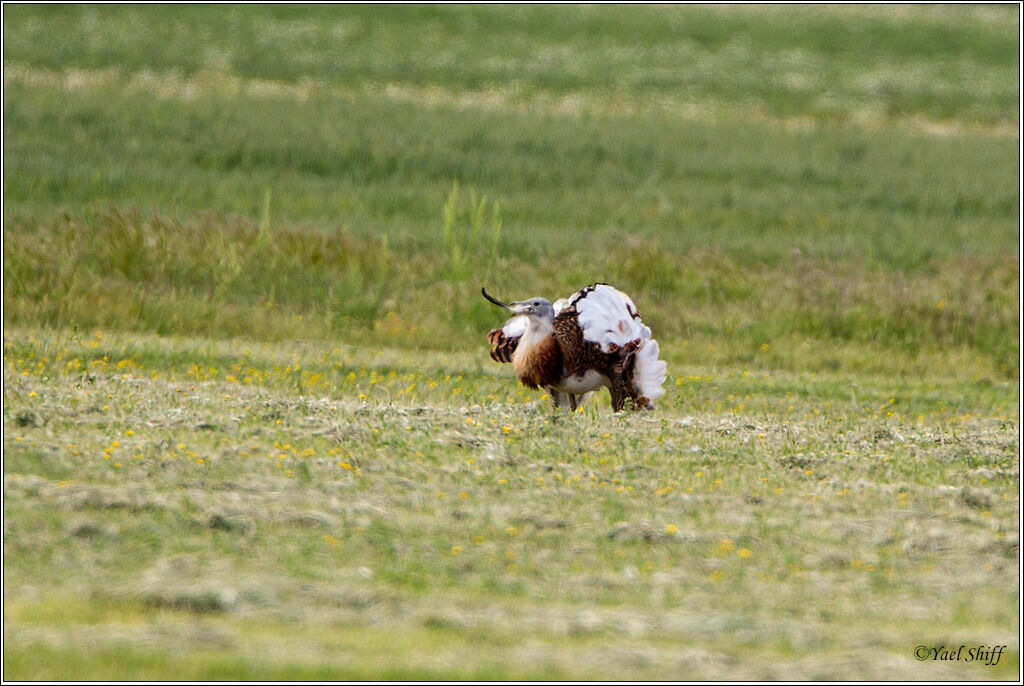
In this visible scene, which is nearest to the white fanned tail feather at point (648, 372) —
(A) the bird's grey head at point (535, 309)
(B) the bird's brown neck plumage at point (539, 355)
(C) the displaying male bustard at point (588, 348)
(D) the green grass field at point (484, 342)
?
(C) the displaying male bustard at point (588, 348)

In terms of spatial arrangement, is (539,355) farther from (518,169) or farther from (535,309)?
(518,169)

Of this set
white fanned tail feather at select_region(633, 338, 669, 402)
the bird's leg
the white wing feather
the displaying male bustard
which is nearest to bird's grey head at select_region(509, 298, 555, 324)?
the displaying male bustard

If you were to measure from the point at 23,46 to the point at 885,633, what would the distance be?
33.6 m

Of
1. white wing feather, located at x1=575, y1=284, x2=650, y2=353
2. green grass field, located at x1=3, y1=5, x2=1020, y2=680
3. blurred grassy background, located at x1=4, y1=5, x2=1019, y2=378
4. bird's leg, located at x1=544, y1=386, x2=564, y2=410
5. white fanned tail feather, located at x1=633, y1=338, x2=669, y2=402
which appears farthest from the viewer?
blurred grassy background, located at x1=4, y1=5, x2=1019, y2=378

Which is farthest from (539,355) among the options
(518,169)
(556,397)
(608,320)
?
(518,169)

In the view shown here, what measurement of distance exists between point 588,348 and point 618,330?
12.8 inches

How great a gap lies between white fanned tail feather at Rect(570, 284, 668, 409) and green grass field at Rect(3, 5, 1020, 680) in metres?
0.47

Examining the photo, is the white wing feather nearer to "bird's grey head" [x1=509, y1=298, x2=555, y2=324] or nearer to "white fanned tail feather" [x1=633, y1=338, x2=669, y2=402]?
"white fanned tail feather" [x1=633, y1=338, x2=669, y2=402]

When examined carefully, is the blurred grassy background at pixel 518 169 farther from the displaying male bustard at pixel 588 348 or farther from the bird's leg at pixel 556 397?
the displaying male bustard at pixel 588 348

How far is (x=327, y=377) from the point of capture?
609 inches

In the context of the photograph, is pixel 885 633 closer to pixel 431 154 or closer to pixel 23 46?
pixel 431 154

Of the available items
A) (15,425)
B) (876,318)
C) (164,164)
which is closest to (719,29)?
(164,164)

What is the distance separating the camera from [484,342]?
18844 mm

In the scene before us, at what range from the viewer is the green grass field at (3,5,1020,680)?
7.16m
